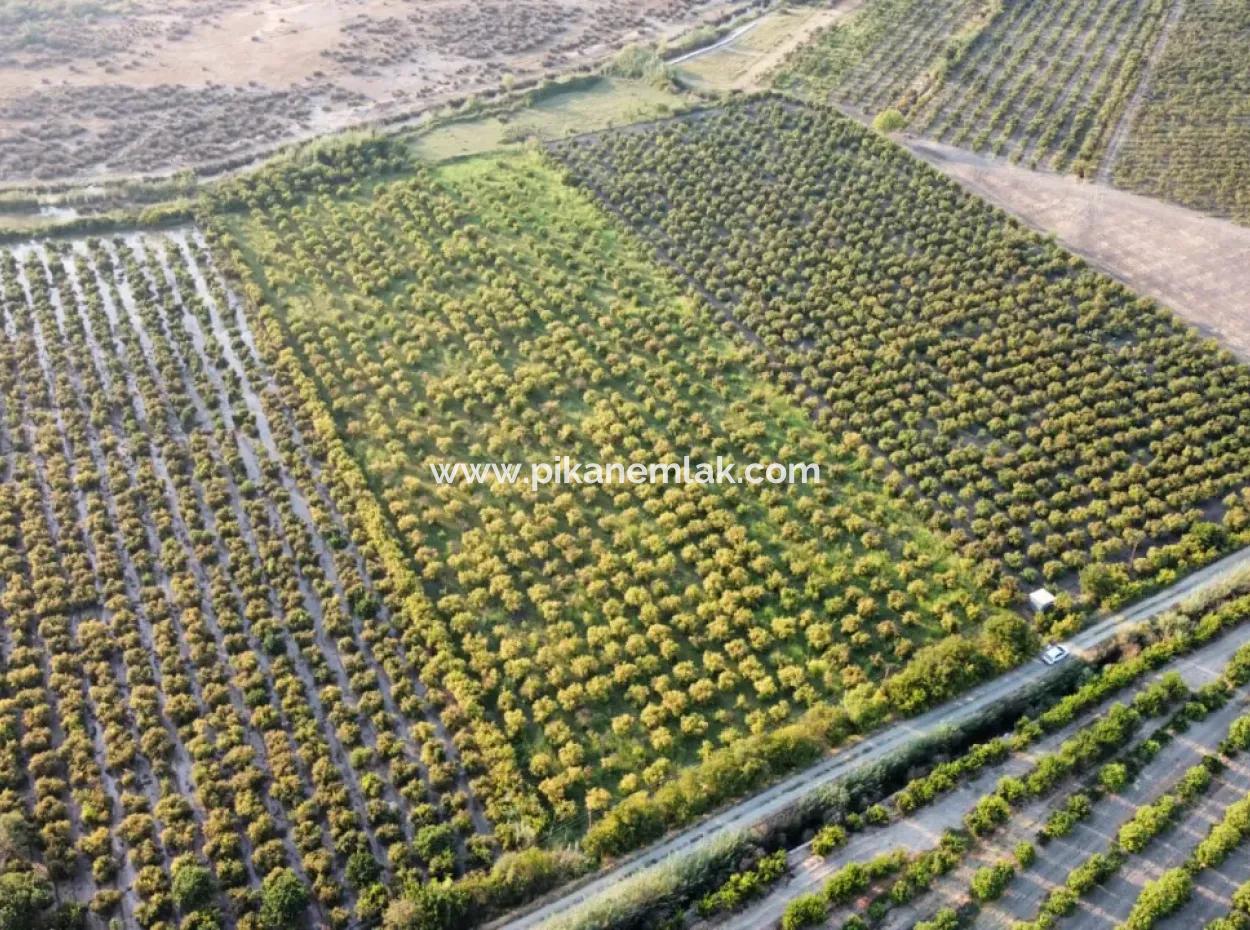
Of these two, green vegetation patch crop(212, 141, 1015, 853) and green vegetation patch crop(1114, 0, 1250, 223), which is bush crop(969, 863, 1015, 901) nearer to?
green vegetation patch crop(212, 141, 1015, 853)

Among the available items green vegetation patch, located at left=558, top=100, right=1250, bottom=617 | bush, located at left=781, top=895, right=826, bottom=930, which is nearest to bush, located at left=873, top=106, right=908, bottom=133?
green vegetation patch, located at left=558, top=100, right=1250, bottom=617

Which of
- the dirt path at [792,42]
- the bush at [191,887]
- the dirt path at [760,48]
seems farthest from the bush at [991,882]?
the dirt path at [792,42]

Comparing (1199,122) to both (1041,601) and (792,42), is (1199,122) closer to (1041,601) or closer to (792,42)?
(792,42)

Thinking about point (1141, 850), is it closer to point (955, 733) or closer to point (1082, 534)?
point (955, 733)

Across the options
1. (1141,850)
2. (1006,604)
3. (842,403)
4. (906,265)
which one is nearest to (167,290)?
(842,403)

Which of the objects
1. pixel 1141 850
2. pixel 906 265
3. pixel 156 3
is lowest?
pixel 1141 850

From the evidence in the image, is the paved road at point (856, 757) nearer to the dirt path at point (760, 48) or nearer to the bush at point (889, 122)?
the bush at point (889, 122)
